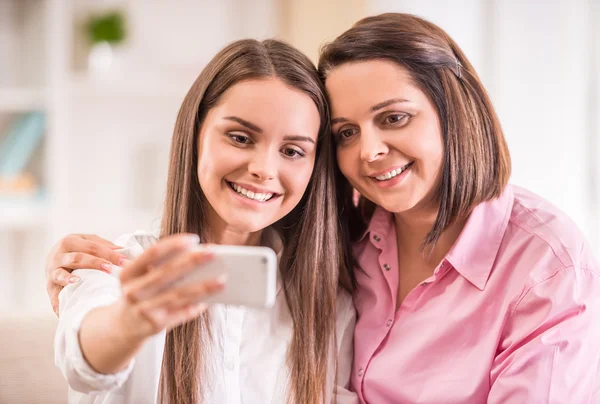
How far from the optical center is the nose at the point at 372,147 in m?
1.23

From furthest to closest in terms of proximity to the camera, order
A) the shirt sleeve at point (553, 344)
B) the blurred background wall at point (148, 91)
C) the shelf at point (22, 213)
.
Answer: the shelf at point (22, 213)
the blurred background wall at point (148, 91)
the shirt sleeve at point (553, 344)

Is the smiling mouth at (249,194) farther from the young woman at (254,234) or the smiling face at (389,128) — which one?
the smiling face at (389,128)

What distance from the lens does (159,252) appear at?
751 millimetres

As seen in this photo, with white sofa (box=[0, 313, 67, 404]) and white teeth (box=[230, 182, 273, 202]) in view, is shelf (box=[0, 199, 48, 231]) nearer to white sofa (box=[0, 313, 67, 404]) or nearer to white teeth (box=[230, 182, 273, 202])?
white sofa (box=[0, 313, 67, 404])

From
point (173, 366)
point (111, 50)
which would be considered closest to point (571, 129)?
point (173, 366)

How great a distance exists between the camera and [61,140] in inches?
101

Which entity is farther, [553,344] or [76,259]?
[76,259]

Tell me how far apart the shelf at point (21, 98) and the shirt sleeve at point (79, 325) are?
161 centimetres

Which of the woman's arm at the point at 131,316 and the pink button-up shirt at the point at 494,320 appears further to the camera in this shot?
the pink button-up shirt at the point at 494,320

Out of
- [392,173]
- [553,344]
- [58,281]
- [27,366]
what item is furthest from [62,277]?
[553,344]

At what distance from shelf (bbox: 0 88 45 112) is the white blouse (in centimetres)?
152

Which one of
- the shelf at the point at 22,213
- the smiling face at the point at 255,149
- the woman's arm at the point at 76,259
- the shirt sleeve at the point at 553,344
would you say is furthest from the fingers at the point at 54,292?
the shelf at the point at 22,213

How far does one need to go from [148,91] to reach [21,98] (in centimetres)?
52

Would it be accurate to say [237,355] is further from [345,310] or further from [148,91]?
[148,91]
